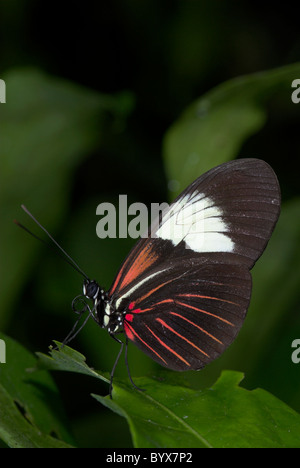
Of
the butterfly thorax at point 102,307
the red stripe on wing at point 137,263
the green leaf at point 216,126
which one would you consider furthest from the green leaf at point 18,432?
the green leaf at point 216,126

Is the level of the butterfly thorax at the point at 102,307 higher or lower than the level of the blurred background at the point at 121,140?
lower

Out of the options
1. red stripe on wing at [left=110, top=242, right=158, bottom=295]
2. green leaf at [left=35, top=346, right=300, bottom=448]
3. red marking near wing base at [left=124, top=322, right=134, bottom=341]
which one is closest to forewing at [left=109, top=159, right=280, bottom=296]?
red stripe on wing at [left=110, top=242, right=158, bottom=295]

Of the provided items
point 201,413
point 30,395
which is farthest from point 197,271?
point 30,395

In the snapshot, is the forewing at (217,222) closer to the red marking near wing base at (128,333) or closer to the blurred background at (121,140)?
the red marking near wing base at (128,333)

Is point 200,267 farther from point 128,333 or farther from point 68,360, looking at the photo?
point 68,360

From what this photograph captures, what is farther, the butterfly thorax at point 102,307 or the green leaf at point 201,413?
the butterfly thorax at point 102,307

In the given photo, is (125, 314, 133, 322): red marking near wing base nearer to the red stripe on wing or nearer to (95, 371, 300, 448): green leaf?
the red stripe on wing

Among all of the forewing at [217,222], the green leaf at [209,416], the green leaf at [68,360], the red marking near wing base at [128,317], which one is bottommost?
the green leaf at [209,416]
